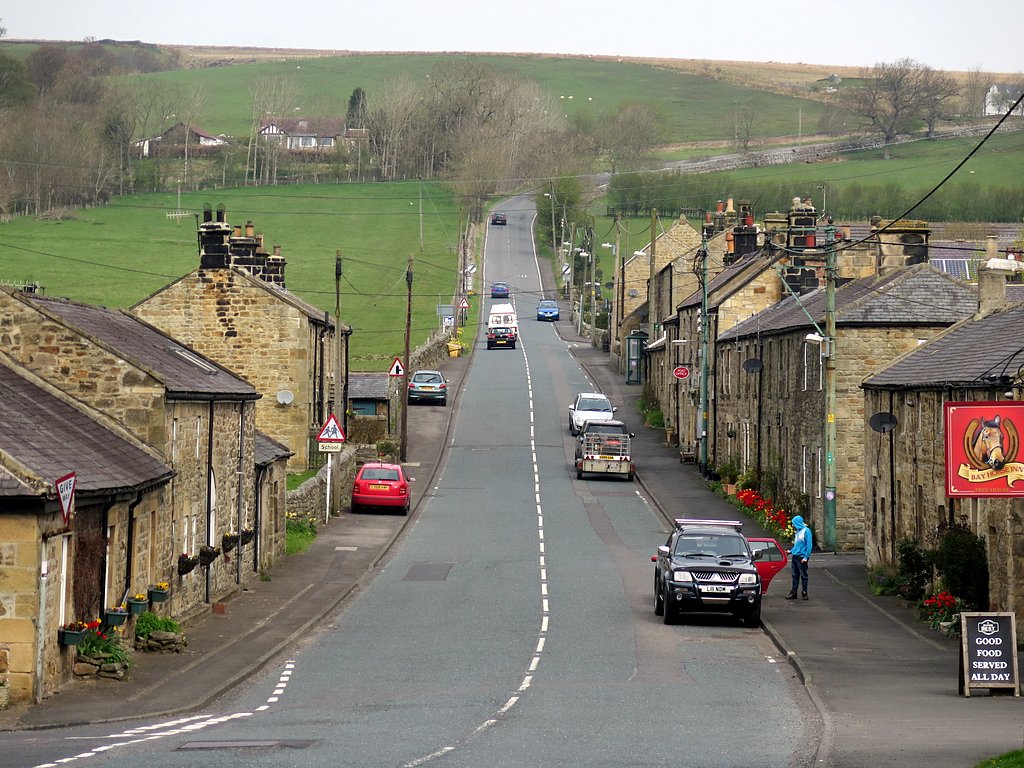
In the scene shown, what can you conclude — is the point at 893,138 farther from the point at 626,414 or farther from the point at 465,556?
the point at 465,556

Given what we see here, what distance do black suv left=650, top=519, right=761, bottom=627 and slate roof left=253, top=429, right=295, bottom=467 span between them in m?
10.4

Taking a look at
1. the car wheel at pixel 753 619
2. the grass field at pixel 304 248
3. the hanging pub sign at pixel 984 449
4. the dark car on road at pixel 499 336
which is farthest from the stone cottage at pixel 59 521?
the dark car on road at pixel 499 336

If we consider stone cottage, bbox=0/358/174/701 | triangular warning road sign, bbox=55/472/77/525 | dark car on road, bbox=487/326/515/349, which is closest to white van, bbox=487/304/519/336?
dark car on road, bbox=487/326/515/349

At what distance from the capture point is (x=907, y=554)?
2894cm

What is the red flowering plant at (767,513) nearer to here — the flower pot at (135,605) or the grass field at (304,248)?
the flower pot at (135,605)

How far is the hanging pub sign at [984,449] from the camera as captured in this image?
19281 millimetres

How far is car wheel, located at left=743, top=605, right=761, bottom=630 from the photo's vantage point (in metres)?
26.4

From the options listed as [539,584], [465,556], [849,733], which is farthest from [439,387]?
[849,733]

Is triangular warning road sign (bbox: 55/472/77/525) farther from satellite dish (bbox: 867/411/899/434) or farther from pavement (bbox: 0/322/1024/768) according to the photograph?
satellite dish (bbox: 867/411/899/434)

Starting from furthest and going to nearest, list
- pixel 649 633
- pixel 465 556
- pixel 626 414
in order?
1. pixel 626 414
2. pixel 465 556
3. pixel 649 633

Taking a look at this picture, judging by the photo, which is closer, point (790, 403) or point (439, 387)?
point (790, 403)

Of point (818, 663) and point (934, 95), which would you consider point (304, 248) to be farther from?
point (818, 663)

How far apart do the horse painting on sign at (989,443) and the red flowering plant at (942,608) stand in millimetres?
6804

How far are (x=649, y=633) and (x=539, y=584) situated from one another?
665cm
